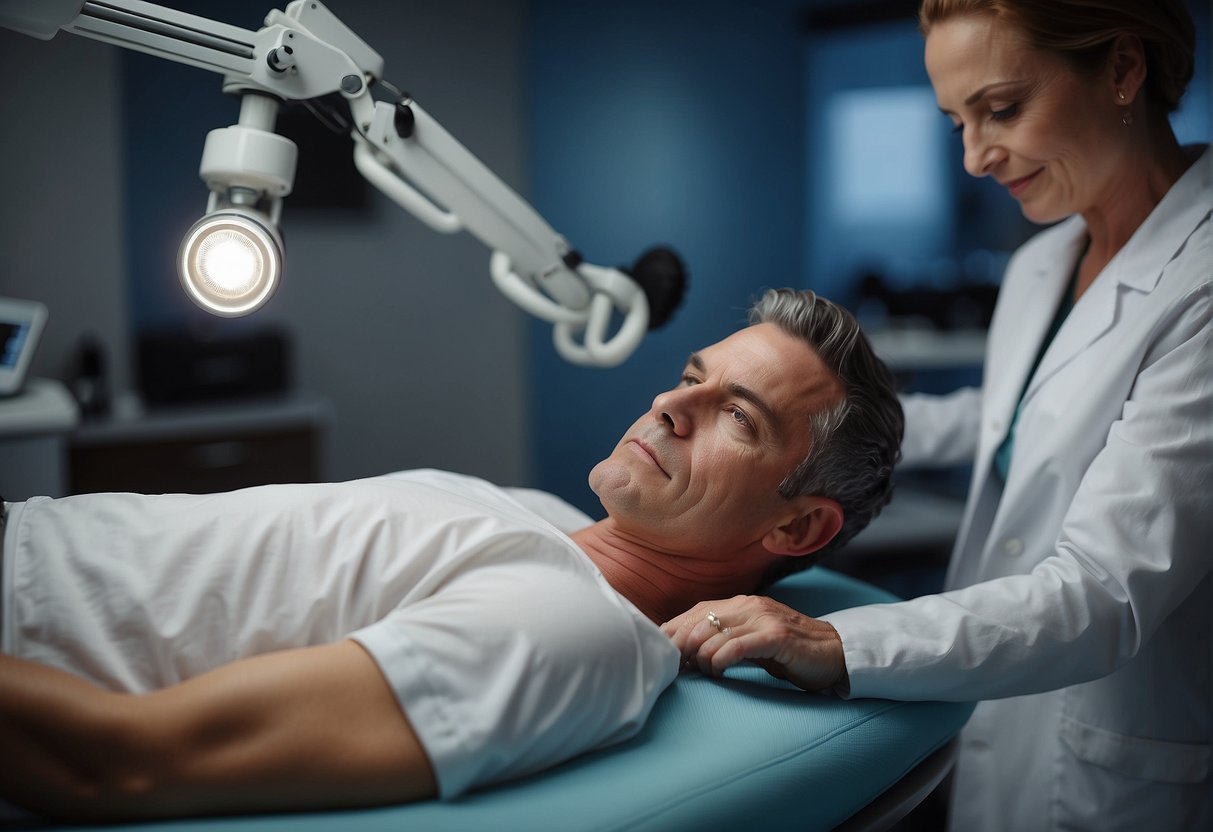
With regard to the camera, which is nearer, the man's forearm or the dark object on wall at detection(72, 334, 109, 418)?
the man's forearm

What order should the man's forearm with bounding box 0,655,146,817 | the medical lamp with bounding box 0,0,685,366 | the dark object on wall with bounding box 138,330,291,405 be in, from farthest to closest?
the dark object on wall with bounding box 138,330,291,405 → the medical lamp with bounding box 0,0,685,366 → the man's forearm with bounding box 0,655,146,817

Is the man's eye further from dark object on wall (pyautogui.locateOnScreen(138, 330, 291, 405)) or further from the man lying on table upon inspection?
dark object on wall (pyautogui.locateOnScreen(138, 330, 291, 405))

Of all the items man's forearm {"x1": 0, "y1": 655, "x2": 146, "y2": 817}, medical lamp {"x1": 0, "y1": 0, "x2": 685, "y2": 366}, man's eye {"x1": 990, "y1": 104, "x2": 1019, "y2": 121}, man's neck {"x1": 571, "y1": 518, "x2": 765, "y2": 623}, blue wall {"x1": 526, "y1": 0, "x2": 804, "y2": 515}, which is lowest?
man's forearm {"x1": 0, "y1": 655, "x2": 146, "y2": 817}

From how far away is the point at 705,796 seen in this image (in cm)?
90

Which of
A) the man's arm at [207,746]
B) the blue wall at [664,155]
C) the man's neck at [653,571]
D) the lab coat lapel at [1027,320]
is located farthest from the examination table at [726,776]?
the blue wall at [664,155]

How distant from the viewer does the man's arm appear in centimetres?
81

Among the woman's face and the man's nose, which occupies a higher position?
the woman's face

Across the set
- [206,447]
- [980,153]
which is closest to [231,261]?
[980,153]

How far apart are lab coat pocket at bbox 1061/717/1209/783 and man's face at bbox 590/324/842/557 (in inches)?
22.2

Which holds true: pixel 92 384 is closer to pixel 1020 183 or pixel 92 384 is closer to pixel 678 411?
pixel 678 411

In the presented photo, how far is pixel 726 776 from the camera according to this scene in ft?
3.05

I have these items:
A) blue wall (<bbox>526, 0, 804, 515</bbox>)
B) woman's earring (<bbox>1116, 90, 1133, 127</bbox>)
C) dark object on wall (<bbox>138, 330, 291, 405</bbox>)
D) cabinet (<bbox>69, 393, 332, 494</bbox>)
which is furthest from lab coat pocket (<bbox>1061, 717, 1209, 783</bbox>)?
dark object on wall (<bbox>138, 330, 291, 405</bbox>)

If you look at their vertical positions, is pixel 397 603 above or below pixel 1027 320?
below

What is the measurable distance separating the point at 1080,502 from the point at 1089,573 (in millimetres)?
92
